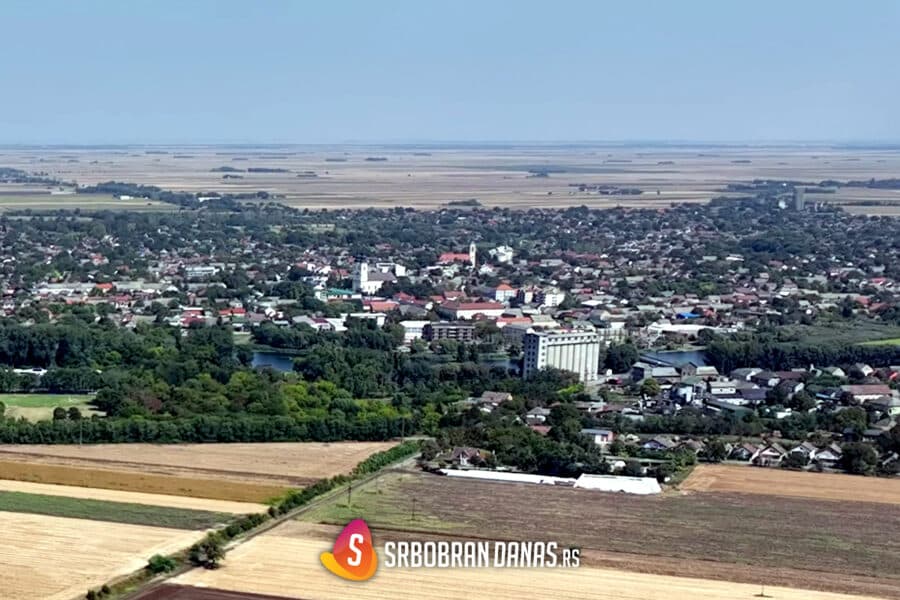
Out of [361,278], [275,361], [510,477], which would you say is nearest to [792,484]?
[510,477]

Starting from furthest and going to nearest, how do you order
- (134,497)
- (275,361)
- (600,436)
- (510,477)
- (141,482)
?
1. (275,361)
2. (600,436)
3. (510,477)
4. (141,482)
5. (134,497)

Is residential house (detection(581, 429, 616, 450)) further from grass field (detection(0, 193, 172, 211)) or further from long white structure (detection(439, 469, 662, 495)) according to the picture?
grass field (detection(0, 193, 172, 211))

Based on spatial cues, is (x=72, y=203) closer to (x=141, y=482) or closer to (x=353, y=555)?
(x=141, y=482)

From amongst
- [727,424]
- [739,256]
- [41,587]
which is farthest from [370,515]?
[739,256]

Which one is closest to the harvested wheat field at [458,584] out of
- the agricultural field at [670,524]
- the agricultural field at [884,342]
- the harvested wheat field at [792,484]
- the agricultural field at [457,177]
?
the agricultural field at [670,524]

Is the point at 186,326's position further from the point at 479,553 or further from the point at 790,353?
the point at 479,553

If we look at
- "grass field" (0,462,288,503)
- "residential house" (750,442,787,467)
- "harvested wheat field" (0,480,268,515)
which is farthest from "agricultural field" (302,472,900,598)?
"residential house" (750,442,787,467)

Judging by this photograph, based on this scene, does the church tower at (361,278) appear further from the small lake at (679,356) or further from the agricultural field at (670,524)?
the agricultural field at (670,524)
